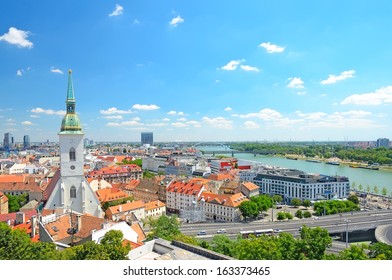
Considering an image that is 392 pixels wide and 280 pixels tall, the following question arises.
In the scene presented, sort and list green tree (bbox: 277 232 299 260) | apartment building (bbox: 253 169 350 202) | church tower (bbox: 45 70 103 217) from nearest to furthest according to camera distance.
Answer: green tree (bbox: 277 232 299 260), church tower (bbox: 45 70 103 217), apartment building (bbox: 253 169 350 202)

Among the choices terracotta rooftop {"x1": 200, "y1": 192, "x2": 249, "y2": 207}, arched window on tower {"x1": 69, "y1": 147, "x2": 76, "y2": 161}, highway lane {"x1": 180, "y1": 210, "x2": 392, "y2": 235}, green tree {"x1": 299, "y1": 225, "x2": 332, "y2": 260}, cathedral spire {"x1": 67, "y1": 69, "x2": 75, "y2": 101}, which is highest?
cathedral spire {"x1": 67, "y1": 69, "x2": 75, "y2": 101}

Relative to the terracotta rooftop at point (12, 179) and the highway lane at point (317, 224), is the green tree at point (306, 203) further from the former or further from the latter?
the terracotta rooftop at point (12, 179)

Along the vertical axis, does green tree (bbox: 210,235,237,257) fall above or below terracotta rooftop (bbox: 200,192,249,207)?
above

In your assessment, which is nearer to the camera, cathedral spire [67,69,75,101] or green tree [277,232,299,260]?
cathedral spire [67,69,75,101]

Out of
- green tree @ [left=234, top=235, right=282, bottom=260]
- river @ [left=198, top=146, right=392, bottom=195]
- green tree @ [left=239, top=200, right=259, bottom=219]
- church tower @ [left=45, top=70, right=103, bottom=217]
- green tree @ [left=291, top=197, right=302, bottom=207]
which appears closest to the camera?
green tree @ [left=234, top=235, right=282, bottom=260]

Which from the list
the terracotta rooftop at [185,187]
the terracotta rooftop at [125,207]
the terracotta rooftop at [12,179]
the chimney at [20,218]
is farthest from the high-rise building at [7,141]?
the terracotta rooftop at [12,179]

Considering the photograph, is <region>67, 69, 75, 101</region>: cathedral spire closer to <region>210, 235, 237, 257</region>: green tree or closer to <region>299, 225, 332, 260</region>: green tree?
<region>210, 235, 237, 257</region>: green tree

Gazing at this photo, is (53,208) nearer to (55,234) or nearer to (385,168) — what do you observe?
(55,234)

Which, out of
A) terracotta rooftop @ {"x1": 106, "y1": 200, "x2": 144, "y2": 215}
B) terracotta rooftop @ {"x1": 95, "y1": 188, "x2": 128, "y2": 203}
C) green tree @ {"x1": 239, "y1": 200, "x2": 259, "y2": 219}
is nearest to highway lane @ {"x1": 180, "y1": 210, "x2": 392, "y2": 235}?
green tree @ {"x1": 239, "y1": 200, "x2": 259, "y2": 219}

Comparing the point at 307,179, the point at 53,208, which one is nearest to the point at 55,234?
the point at 53,208

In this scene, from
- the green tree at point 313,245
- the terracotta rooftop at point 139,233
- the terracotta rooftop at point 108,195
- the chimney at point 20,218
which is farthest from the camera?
the terracotta rooftop at point 108,195
